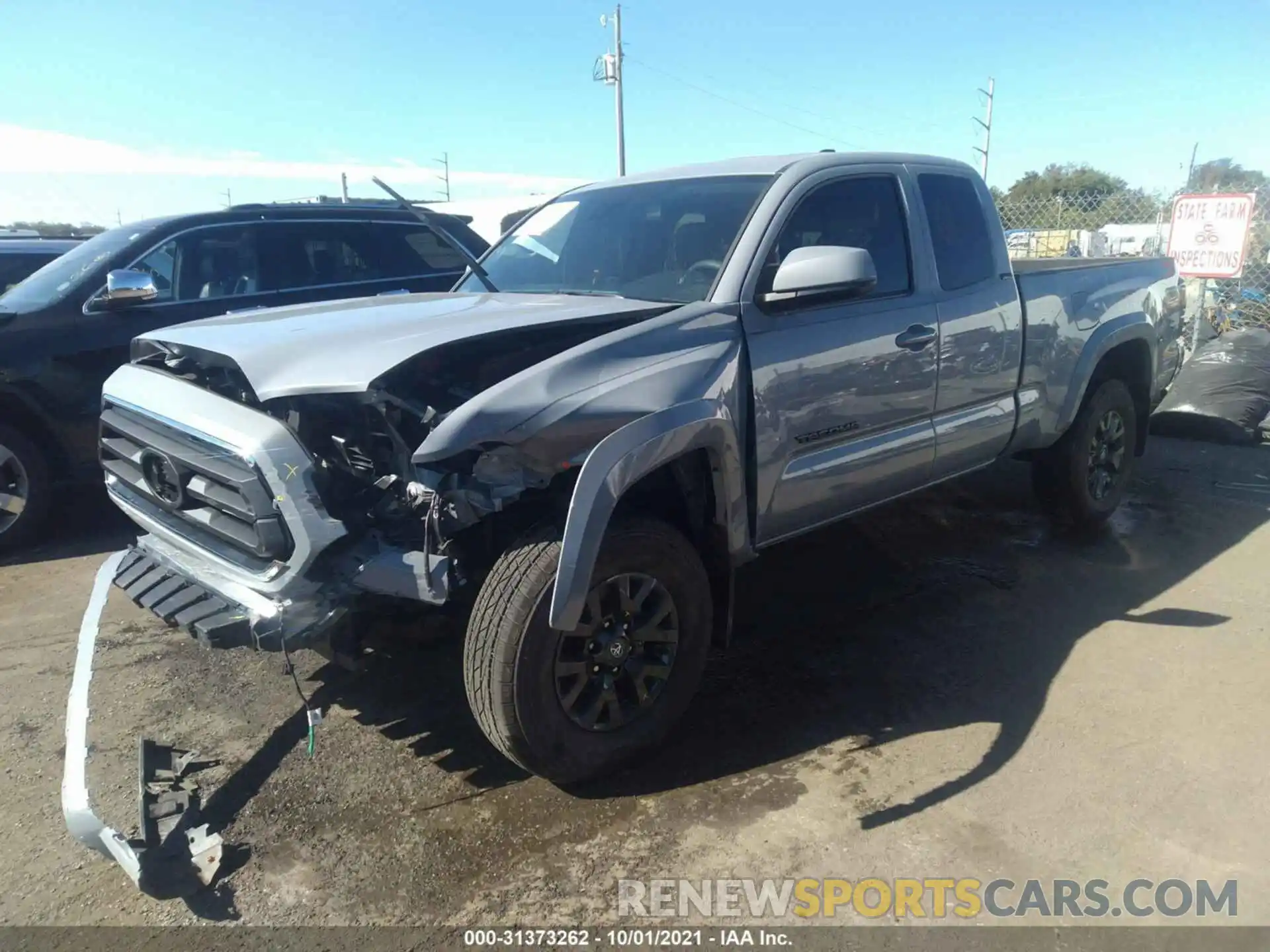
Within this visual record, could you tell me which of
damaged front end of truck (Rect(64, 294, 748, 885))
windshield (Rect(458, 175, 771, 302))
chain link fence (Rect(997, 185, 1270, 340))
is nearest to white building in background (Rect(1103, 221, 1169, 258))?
chain link fence (Rect(997, 185, 1270, 340))

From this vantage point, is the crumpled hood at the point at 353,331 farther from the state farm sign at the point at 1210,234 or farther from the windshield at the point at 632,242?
the state farm sign at the point at 1210,234

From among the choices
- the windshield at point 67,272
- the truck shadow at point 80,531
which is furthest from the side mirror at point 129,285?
the truck shadow at point 80,531

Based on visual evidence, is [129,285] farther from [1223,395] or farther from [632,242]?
[1223,395]

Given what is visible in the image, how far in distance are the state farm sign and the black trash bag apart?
0.88 meters

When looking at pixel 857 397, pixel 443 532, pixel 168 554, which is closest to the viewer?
pixel 443 532

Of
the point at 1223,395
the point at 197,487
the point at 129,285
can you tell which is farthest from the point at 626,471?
the point at 1223,395

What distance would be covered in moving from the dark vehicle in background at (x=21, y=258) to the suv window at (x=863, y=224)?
257 inches

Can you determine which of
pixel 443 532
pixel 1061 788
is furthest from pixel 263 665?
pixel 1061 788

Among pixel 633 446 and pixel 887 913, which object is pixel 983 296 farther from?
pixel 887 913

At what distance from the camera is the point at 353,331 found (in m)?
2.94

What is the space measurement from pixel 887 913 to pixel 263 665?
104 inches

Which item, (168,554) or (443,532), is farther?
(168,554)

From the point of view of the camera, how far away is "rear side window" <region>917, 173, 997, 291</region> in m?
4.12

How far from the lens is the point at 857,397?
140 inches
